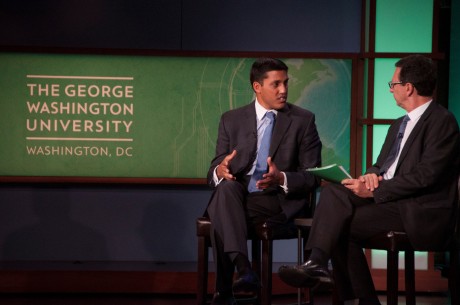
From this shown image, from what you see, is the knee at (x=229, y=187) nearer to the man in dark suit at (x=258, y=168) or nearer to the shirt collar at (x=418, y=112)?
the man in dark suit at (x=258, y=168)

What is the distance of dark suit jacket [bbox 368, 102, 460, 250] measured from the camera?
142 inches

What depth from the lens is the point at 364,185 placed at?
375 centimetres

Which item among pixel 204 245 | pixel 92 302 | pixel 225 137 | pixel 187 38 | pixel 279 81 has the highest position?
pixel 187 38

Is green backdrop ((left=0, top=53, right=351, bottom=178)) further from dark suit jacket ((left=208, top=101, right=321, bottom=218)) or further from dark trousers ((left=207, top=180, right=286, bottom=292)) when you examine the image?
dark trousers ((left=207, top=180, right=286, bottom=292))

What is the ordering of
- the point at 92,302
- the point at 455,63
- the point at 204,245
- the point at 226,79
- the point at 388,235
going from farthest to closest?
Result: the point at 455,63 → the point at 226,79 → the point at 92,302 → the point at 204,245 → the point at 388,235

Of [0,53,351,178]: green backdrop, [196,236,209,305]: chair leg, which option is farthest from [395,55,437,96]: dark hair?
Answer: [0,53,351,178]: green backdrop

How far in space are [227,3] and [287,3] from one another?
424 mm

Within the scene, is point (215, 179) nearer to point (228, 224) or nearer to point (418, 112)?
point (228, 224)

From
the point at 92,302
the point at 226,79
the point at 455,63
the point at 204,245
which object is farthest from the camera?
the point at 455,63

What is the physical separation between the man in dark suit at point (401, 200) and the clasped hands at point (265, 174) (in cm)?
29

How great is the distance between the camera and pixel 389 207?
373 cm

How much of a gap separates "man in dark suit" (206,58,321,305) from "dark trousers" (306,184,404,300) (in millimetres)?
336

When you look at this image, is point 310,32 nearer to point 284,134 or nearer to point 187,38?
point 187,38

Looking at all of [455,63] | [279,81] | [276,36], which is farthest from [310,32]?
[279,81]
